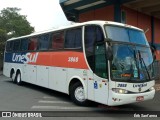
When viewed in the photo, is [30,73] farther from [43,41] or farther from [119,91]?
[119,91]

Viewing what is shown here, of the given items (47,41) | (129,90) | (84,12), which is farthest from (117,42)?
(84,12)

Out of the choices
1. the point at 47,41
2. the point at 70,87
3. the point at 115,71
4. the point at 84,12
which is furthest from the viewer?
the point at 84,12

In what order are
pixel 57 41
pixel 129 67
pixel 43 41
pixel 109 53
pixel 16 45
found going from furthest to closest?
pixel 16 45
pixel 43 41
pixel 57 41
pixel 129 67
pixel 109 53

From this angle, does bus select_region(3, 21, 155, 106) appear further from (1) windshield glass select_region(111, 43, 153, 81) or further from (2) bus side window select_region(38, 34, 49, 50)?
(2) bus side window select_region(38, 34, 49, 50)

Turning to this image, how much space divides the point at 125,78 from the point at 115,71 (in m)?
0.41

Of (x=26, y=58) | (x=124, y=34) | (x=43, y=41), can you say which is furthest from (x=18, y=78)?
(x=124, y=34)

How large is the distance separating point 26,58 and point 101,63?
7606 millimetres

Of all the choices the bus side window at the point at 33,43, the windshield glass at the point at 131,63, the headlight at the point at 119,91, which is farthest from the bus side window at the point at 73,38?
the bus side window at the point at 33,43

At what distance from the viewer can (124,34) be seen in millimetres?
9672

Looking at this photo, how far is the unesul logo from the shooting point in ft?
47.6

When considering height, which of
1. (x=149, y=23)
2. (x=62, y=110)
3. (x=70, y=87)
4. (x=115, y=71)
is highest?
(x=149, y=23)

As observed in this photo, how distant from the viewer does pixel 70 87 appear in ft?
36.0

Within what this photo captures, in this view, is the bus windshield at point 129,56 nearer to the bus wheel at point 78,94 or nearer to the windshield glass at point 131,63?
the windshield glass at point 131,63

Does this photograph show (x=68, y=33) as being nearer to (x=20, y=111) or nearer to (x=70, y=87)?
(x=70, y=87)
